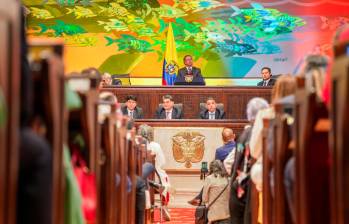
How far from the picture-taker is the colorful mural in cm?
1625

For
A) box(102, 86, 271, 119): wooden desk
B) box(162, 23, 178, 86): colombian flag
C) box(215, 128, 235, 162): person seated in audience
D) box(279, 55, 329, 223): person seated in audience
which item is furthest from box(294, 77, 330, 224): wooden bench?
box(162, 23, 178, 86): colombian flag

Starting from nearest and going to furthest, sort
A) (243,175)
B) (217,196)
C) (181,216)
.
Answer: (243,175) < (217,196) < (181,216)

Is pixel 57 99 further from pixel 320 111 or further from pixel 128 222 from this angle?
pixel 128 222

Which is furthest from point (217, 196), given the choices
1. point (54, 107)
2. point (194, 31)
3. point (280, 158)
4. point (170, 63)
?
point (194, 31)

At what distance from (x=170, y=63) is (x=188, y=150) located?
5.86 m

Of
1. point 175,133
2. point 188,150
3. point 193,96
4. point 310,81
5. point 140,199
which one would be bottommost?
point 140,199

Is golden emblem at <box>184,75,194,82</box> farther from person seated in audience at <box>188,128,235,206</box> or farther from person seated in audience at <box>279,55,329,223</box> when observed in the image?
person seated in audience at <box>279,55,329,223</box>

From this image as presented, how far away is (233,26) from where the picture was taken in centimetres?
1667

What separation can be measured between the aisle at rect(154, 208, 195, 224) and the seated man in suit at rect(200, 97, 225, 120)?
2499mm

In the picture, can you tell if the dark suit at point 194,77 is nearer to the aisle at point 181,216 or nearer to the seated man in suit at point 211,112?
the seated man in suit at point 211,112

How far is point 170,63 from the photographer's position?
51.2ft

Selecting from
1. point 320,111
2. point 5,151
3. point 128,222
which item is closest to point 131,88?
point 128,222

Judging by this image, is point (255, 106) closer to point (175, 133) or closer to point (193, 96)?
point (175, 133)

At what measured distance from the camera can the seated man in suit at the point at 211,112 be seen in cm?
1152
